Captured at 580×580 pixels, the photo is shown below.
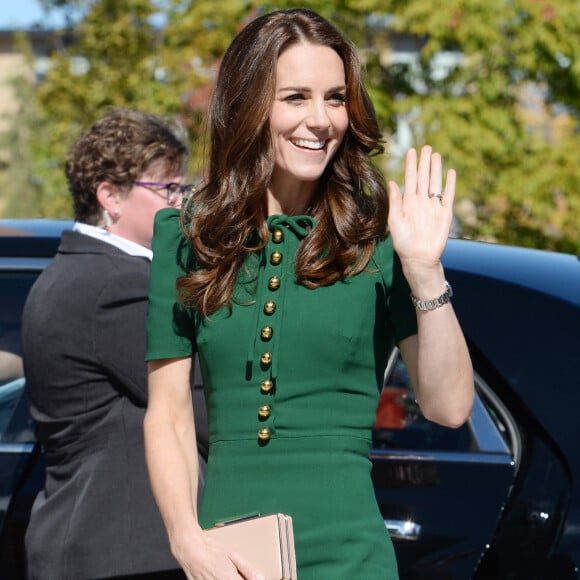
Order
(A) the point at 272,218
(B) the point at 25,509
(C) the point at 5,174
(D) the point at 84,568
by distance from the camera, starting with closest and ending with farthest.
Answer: (A) the point at 272,218
(D) the point at 84,568
(B) the point at 25,509
(C) the point at 5,174

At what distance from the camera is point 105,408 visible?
2615 millimetres

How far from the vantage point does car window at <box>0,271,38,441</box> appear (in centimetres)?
298

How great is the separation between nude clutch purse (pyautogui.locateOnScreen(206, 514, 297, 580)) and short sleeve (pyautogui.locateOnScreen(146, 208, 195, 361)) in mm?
392

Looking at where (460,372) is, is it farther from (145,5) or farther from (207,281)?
(145,5)

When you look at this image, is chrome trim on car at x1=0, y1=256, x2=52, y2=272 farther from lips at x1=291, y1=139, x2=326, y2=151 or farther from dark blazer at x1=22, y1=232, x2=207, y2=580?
lips at x1=291, y1=139, x2=326, y2=151

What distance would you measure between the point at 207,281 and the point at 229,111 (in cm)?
34

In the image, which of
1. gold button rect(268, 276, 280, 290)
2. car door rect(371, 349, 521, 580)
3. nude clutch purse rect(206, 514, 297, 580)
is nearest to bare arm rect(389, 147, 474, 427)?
gold button rect(268, 276, 280, 290)

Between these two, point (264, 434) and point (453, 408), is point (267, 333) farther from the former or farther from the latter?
point (453, 408)

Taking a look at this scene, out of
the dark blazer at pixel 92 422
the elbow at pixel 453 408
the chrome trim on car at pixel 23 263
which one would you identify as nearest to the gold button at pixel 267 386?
the elbow at pixel 453 408

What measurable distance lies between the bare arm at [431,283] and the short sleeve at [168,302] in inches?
16.5

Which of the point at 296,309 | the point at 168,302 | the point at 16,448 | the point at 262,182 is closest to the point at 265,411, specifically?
the point at 296,309

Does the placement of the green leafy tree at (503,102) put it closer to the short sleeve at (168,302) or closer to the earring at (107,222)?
the earring at (107,222)

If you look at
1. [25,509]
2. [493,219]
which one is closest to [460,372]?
[25,509]

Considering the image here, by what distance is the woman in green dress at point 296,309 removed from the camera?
1.99 m
